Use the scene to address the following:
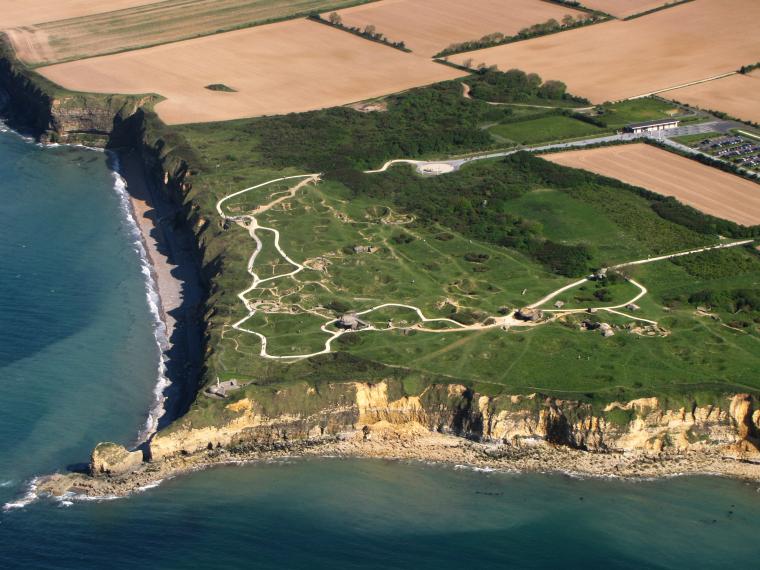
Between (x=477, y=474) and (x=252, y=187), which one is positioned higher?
(x=252, y=187)

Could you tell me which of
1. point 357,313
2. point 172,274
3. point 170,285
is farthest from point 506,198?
point 170,285

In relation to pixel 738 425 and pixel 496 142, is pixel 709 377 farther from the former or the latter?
pixel 496 142

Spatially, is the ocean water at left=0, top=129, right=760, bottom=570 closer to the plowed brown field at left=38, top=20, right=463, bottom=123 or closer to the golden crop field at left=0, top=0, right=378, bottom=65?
the plowed brown field at left=38, top=20, right=463, bottom=123

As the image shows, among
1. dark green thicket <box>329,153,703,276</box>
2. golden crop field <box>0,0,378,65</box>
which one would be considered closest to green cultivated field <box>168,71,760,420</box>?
dark green thicket <box>329,153,703,276</box>

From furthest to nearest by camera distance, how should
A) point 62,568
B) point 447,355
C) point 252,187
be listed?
1. point 252,187
2. point 447,355
3. point 62,568

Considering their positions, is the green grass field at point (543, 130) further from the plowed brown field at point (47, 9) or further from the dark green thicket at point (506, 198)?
the plowed brown field at point (47, 9)

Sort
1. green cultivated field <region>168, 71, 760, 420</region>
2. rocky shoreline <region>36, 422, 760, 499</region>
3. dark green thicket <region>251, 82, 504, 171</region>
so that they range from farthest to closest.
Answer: dark green thicket <region>251, 82, 504, 171</region> → green cultivated field <region>168, 71, 760, 420</region> → rocky shoreline <region>36, 422, 760, 499</region>

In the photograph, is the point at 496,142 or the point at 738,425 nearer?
the point at 738,425

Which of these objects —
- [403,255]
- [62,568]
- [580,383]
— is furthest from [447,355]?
[62,568]
